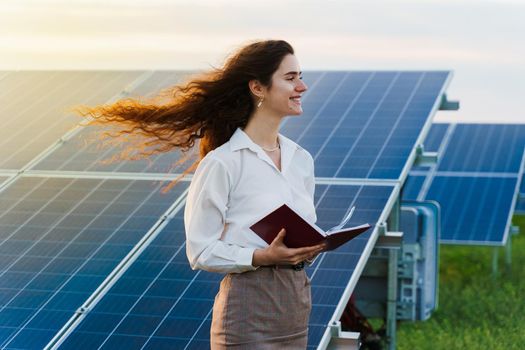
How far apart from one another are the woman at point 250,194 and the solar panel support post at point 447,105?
5.02 meters

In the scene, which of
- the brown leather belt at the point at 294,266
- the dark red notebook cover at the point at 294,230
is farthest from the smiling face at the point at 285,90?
the brown leather belt at the point at 294,266

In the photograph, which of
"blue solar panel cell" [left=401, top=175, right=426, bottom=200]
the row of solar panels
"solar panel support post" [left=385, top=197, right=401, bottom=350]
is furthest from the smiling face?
"blue solar panel cell" [left=401, top=175, right=426, bottom=200]

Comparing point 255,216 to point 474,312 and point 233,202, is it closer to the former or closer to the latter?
point 233,202

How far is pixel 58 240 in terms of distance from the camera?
26.3 feet

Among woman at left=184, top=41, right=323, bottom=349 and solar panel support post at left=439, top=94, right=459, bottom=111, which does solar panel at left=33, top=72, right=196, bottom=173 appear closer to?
solar panel support post at left=439, top=94, right=459, bottom=111

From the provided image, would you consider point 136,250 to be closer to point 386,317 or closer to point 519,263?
point 386,317

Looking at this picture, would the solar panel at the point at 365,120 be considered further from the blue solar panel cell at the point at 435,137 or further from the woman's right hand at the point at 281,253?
the blue solar panel cell at the point at 435,137

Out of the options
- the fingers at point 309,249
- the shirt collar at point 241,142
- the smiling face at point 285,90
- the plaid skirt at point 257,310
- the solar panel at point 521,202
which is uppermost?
the smiling face at point 285,90

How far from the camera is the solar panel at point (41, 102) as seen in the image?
32.6 ft

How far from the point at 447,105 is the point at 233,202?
18.3ft

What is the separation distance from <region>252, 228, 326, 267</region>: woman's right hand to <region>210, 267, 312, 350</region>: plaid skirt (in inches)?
4.5

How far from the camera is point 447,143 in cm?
1861

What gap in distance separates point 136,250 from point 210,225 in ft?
10.9

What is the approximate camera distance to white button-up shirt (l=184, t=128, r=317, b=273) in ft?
14.7
